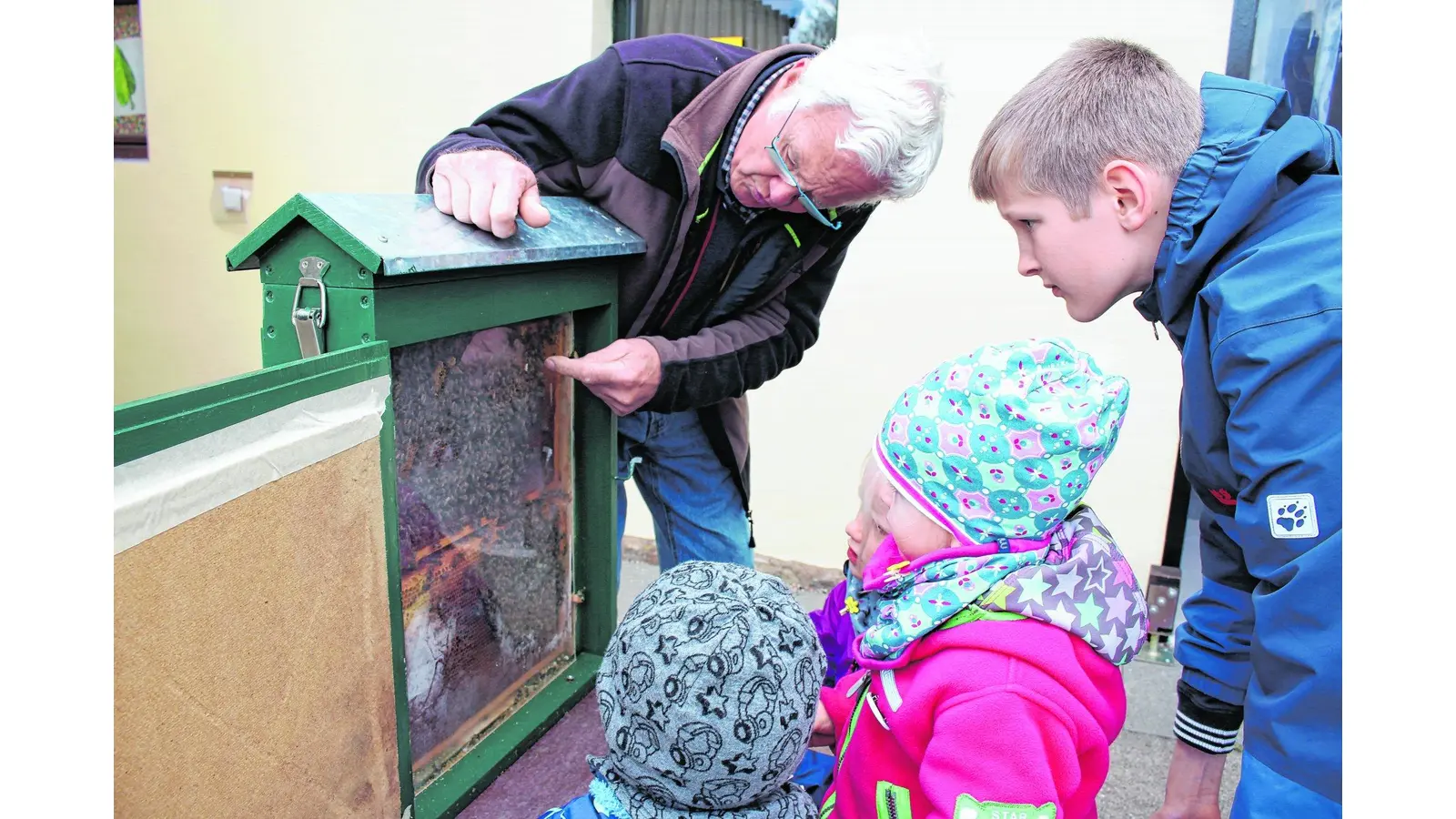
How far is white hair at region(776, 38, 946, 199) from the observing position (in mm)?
1710

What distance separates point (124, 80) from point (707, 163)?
413cm

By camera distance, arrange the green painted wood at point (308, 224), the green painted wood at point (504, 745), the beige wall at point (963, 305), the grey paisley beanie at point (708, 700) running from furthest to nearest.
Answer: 1. the beige wall at point (963, 305)
2. the green painted wood at point (504, 745)
3. the green painted wood at point (308, 224)
4. the grey paisley beanie at point (708, 700)

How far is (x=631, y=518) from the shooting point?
4117 mm

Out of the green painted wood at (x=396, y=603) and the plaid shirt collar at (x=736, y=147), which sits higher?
the plaid shirt collar at (x=736, y=147)

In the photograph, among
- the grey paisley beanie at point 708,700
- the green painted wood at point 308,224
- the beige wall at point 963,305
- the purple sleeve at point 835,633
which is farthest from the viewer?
the beige wall at point 963,305

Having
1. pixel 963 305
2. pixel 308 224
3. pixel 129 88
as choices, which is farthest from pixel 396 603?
pixel 129 88

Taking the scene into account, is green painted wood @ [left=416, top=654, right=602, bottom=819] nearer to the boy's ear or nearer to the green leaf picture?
the boy's ear

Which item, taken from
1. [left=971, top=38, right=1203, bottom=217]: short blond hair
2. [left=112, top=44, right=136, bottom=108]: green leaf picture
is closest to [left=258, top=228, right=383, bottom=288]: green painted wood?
[left=971, top=38, right=1203, bottom=217]: short blond hair

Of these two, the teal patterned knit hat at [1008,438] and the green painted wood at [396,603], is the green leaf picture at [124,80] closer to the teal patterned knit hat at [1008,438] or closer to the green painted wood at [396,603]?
the green painted wood at [396,603]

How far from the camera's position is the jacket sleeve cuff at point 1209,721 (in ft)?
5.19

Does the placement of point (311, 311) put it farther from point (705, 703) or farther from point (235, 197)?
point (235, 197)

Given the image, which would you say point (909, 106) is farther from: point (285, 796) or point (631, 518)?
point (631, 518)

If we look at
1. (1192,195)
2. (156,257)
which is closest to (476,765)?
(1192,195)

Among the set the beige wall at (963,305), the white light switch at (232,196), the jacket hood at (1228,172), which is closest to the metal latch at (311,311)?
the jacket hood at (1228,172)
